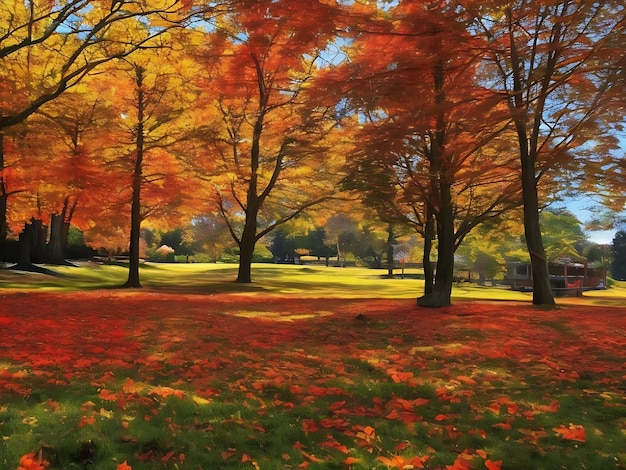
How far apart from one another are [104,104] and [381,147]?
1343 centimetres

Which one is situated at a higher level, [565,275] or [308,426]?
[565,275]

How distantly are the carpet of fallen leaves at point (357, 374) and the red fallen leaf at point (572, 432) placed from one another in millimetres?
10

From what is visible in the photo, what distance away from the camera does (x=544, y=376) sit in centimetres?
632

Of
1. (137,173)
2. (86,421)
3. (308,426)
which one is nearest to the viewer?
(86,421)

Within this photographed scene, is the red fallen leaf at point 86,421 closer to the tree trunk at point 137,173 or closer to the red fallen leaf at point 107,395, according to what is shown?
the red fallen leaf at point 107,395

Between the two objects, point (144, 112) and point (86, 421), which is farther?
point (144, 112)

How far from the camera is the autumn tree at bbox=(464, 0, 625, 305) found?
12.0 m

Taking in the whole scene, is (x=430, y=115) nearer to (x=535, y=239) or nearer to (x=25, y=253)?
(x=535, y=239)

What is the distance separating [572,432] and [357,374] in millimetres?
2739

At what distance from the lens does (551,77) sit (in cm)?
1452

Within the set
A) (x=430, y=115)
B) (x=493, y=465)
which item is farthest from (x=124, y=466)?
(x=430, y=115)

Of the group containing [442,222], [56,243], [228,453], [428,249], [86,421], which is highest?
[442,222]

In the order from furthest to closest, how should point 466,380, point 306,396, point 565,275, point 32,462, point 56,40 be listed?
point 565,275, point 56,40, point 466,380, point 306,396, point 32,462

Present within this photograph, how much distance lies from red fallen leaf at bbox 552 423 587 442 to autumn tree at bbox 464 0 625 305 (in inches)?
364
